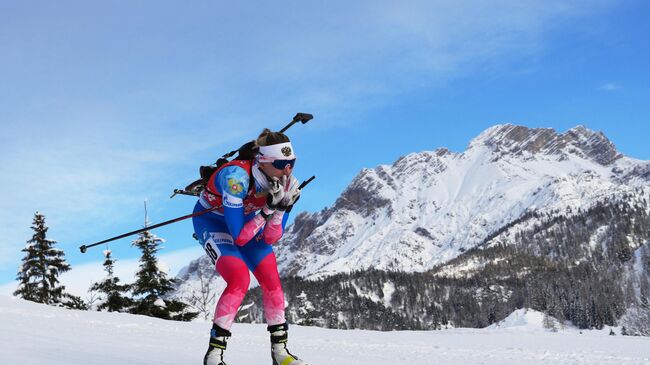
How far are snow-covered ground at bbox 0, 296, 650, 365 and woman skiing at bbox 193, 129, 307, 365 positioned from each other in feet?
5.02

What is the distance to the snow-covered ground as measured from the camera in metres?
7.35

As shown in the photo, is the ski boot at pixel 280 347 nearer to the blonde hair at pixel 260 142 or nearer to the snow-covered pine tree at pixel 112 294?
the blonde hair at pixel 260 142

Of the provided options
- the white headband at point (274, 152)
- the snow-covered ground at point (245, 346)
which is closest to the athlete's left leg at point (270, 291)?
the white headband at point (274, 152)

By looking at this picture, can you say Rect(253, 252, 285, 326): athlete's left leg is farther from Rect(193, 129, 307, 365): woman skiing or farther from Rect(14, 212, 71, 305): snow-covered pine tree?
Rect(14, 212, 71, 305): snow-covered pine tree

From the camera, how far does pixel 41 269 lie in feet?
125

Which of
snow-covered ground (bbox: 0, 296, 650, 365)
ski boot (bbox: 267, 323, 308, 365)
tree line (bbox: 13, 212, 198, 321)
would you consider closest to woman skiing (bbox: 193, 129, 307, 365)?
ski boot (bbox: 267, 323, 308, 365)

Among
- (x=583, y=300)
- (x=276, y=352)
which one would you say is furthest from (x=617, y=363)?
(x=583, y=300)

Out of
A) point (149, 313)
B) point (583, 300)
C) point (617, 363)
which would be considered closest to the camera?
point (617, 363)

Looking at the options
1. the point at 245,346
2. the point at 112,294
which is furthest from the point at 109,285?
the point at 245,346

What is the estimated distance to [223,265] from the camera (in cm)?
617

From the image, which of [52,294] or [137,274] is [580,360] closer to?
[137,274]

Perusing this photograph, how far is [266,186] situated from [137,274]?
95.0 feet

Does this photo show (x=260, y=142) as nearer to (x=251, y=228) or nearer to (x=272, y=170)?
(x=272, y=170)

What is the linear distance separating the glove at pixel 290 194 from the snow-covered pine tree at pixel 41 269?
35459mm
